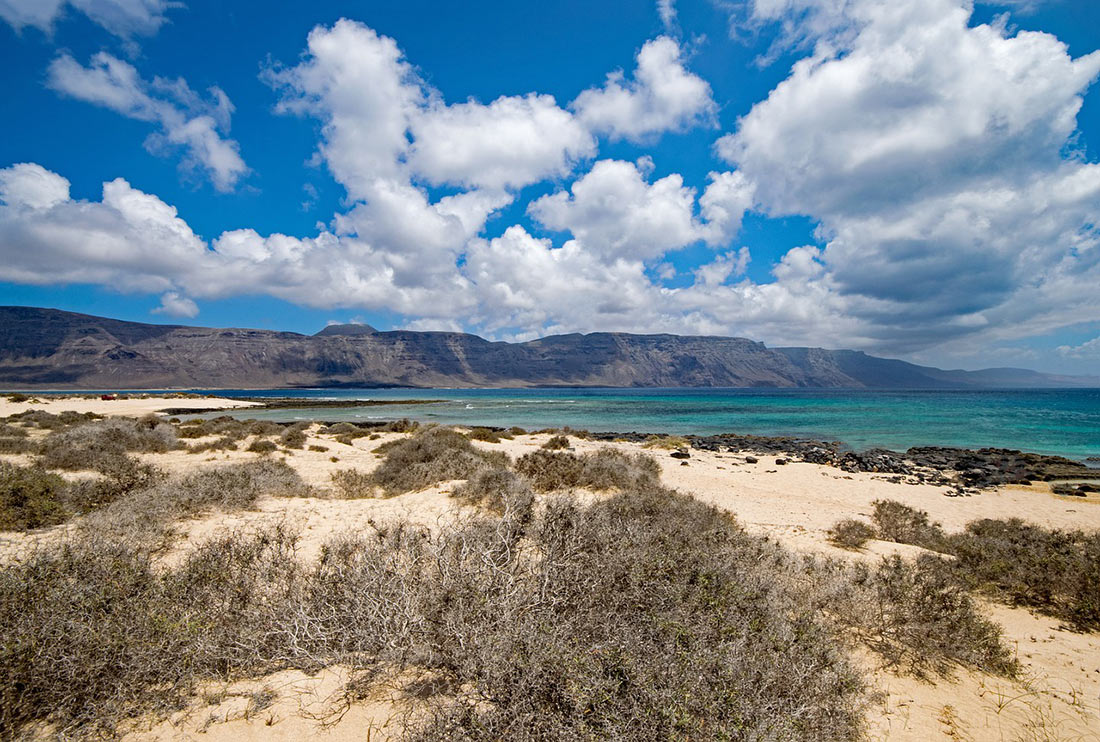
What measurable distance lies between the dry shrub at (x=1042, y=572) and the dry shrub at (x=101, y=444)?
1802cm

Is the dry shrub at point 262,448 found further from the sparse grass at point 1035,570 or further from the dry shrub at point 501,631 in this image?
the sparse grass at point 1035,570

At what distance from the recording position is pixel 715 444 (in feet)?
89.1

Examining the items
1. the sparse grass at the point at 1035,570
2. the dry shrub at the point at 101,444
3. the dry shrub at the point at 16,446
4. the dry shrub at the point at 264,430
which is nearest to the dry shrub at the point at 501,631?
the sparse grass at the point at 1035,570

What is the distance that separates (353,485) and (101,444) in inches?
381

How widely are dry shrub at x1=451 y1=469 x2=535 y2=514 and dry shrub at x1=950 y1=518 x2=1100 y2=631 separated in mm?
7472

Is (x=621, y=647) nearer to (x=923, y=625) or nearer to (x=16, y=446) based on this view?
(x=923, y=625)

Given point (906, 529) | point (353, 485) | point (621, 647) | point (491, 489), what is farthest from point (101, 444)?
point (906, 529)

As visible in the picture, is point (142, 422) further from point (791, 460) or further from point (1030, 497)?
point (1030, 497)

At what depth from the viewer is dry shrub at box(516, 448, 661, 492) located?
1163 cm

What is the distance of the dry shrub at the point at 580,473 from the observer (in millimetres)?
11633

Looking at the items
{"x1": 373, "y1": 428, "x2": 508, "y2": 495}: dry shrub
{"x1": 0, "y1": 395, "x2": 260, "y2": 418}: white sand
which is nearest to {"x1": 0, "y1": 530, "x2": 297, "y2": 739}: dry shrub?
{"x1": 373, "y1": 428, "x2": 508, "y2": 495}: dry shrub

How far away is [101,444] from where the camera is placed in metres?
13.9

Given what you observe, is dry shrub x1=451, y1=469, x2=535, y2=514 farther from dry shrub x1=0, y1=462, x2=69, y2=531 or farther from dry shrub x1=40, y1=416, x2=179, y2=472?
dry shrub x1=40, y1=416, x2=179, y2=472

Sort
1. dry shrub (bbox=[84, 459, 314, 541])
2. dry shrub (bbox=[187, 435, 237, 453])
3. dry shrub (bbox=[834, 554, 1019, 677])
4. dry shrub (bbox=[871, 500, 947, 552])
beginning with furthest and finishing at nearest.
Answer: dry shrub (bbox=[187, 435, 237, 453]) < dry shrub (bbox=[871, 500, 947, 552]) < dry shrub (bbox=[84, 459, 314, 541]) < dry shrub (bbox=[834, 554, 1019, 677])
